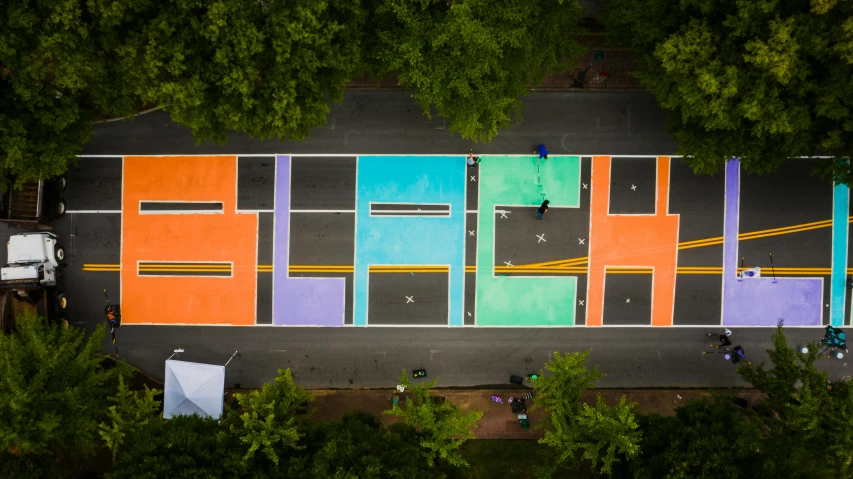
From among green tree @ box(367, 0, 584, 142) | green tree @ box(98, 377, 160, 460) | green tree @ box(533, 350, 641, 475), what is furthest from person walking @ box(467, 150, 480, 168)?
green tree @ box(98, 377, 160, 460)

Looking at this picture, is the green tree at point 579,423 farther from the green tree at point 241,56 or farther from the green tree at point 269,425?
the green tree at point 241,56

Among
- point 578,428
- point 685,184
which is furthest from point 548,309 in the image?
point 685,184

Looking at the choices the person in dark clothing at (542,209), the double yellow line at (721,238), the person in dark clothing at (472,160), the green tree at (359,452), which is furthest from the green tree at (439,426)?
the person in dark clothing at (472,160)

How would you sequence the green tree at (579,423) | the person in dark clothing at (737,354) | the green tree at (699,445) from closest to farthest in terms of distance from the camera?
the green tree at (699,445)
the green tree at (579,423)
the person in dark clothing at (737,354)

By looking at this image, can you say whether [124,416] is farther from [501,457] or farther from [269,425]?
[501,457]

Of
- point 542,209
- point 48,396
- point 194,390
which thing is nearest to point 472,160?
point 542,209

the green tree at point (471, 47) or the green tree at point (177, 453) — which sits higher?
the green tree at point (471, 47)

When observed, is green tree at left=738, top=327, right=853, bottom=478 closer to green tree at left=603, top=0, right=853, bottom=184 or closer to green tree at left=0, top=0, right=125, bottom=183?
green tree at left=603, top=0, right=853, bottom=184
